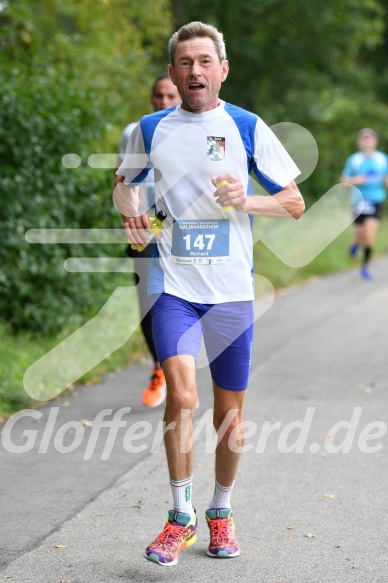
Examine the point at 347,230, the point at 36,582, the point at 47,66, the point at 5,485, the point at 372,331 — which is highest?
the point at 47,66

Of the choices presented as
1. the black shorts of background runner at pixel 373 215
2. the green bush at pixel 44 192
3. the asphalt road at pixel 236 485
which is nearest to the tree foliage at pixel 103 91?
the green bush at pixel 44 192

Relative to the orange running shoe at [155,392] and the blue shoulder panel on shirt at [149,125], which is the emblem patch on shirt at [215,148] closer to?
the blue shoulder panel on shirt at [149,125]

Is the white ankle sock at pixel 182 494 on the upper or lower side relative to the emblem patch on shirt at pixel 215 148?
lower

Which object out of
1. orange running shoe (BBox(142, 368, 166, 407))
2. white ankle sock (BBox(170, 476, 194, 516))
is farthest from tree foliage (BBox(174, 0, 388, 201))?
white ankle sock (BBox(170, 476, 194, 516))

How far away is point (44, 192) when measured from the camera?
993cm

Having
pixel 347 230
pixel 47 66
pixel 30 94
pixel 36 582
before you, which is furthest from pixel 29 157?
pixel 347 230

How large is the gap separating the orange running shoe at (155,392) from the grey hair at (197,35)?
3.40m

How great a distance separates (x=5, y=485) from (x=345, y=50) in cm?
2056

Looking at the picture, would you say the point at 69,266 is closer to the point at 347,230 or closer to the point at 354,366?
the point at 354,366

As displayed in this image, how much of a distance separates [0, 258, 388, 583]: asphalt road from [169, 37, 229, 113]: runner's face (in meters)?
2.00

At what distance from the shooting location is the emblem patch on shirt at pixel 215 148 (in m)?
4.67

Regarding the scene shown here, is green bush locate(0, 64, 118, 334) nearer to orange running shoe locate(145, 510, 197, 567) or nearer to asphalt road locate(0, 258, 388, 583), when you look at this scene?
asphalt road locate(0, 258, 388, 583)

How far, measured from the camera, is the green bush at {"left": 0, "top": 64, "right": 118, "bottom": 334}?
9.36 m

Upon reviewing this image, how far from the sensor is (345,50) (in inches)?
983
